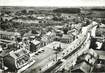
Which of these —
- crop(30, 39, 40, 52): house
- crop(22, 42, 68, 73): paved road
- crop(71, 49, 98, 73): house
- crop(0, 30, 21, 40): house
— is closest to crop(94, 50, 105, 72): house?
crop(71, 49, 98, 73): house

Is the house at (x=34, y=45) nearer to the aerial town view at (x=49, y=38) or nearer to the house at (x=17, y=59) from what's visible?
the aerial town view at (x=49, y=38)

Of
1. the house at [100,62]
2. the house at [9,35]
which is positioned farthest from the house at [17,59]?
the house at [100,62]

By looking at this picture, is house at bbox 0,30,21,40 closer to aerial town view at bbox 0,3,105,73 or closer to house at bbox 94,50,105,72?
aerial town view at bbox 0,3,105,73

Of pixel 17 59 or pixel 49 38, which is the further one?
pixel 49 38

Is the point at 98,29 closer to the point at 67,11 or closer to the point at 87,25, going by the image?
the point at 87,25

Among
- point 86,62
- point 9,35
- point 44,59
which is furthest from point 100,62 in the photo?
point 9,35

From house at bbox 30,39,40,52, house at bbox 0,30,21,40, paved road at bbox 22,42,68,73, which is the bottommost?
paved road at bbox 22,42,68,73

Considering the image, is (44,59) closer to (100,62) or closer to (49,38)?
(49,38)

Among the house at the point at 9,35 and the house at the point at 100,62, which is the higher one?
the house at the point at 9,35
